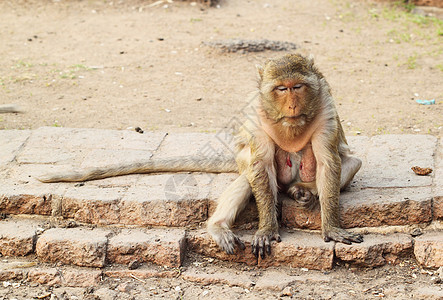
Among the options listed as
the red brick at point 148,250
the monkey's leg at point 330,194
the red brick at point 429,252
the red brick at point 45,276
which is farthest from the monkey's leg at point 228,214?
the red brick at point 429,252

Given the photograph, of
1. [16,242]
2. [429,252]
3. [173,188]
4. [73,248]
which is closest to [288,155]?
[173,188]

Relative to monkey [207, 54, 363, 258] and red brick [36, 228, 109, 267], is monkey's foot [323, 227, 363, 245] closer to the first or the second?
monkey [207, 54, 363, 258]

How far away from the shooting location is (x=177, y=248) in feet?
16.0

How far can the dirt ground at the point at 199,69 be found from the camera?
15.6 feet

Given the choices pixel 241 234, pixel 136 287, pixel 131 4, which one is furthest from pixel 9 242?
pixel 131 4

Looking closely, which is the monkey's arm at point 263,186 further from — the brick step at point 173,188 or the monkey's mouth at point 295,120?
the monkey's mouth at point 295,120

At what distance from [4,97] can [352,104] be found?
4.68m

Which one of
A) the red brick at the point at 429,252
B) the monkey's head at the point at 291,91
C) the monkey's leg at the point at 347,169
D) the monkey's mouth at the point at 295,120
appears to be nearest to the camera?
the monkey's head at the point at 291,91

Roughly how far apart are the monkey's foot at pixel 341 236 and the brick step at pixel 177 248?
1.6 inches

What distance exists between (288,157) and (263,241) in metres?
0.78

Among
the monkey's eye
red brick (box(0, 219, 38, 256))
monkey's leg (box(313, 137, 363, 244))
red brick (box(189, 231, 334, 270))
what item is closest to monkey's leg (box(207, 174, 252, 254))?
red brick (box(189, 231, 334, 270))

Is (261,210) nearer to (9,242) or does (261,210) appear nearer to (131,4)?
(9,242)

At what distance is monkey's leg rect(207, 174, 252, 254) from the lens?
15.9 ft

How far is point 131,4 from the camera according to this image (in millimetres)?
12633
